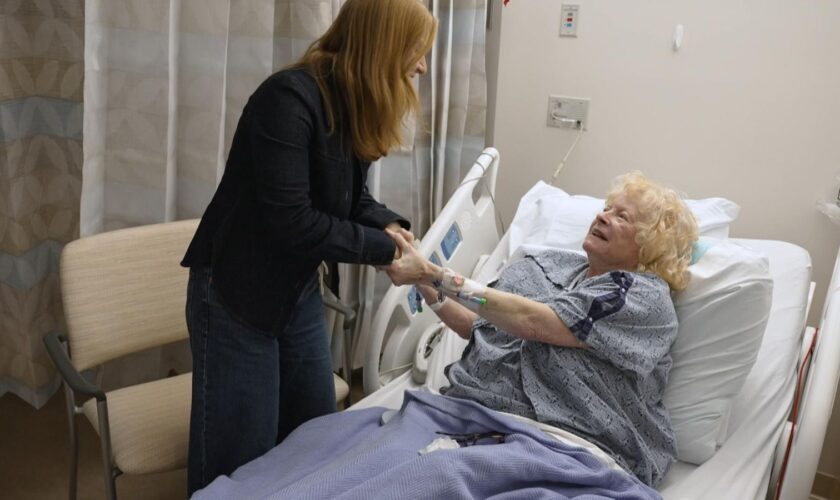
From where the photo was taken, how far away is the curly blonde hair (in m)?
1.78

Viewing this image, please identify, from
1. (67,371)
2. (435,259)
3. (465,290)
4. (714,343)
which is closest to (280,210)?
(465,290)

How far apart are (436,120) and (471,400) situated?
54.6 inches

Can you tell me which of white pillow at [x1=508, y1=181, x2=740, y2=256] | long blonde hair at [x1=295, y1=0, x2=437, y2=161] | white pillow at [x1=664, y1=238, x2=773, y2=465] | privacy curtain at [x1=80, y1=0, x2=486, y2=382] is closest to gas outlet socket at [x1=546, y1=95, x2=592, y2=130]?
white pillow at [x1=508, y1=181, x2=740, y2=256]

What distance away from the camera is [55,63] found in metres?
2.15

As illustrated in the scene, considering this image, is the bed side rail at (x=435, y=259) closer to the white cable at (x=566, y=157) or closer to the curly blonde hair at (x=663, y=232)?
the white cable at (x=566, y=157)

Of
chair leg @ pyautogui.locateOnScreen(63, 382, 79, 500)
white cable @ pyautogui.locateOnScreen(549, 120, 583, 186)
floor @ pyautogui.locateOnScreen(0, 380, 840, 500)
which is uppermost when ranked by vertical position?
white cable @ pyautogui.locateOnScreen(549, 120, 583, 186)

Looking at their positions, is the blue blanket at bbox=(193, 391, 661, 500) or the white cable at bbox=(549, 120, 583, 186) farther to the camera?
the white cable at bbox=(549, 120, 583, 186)

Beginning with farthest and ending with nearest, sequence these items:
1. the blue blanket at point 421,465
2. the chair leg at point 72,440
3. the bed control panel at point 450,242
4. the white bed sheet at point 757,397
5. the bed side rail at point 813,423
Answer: the bed control panel at point 450,242, the chair leg at point 72,440, the white bed sheet at point 757,397, the bed side rail at point 813,423, the blue blanket at point 421,465

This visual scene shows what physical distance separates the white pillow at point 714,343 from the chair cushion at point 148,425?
4.01 feet

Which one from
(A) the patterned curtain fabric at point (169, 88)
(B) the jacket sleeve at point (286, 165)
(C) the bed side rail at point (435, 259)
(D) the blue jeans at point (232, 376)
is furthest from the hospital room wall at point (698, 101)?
(B) the jacket sleeve at point (286, 165)

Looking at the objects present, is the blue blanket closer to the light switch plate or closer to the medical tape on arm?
the medical tape on arm

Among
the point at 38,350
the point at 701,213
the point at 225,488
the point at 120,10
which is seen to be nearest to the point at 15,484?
the point at 38,350

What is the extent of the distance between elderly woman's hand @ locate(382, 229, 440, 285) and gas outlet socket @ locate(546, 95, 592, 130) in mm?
Answer: 1280

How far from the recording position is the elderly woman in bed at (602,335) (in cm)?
166
